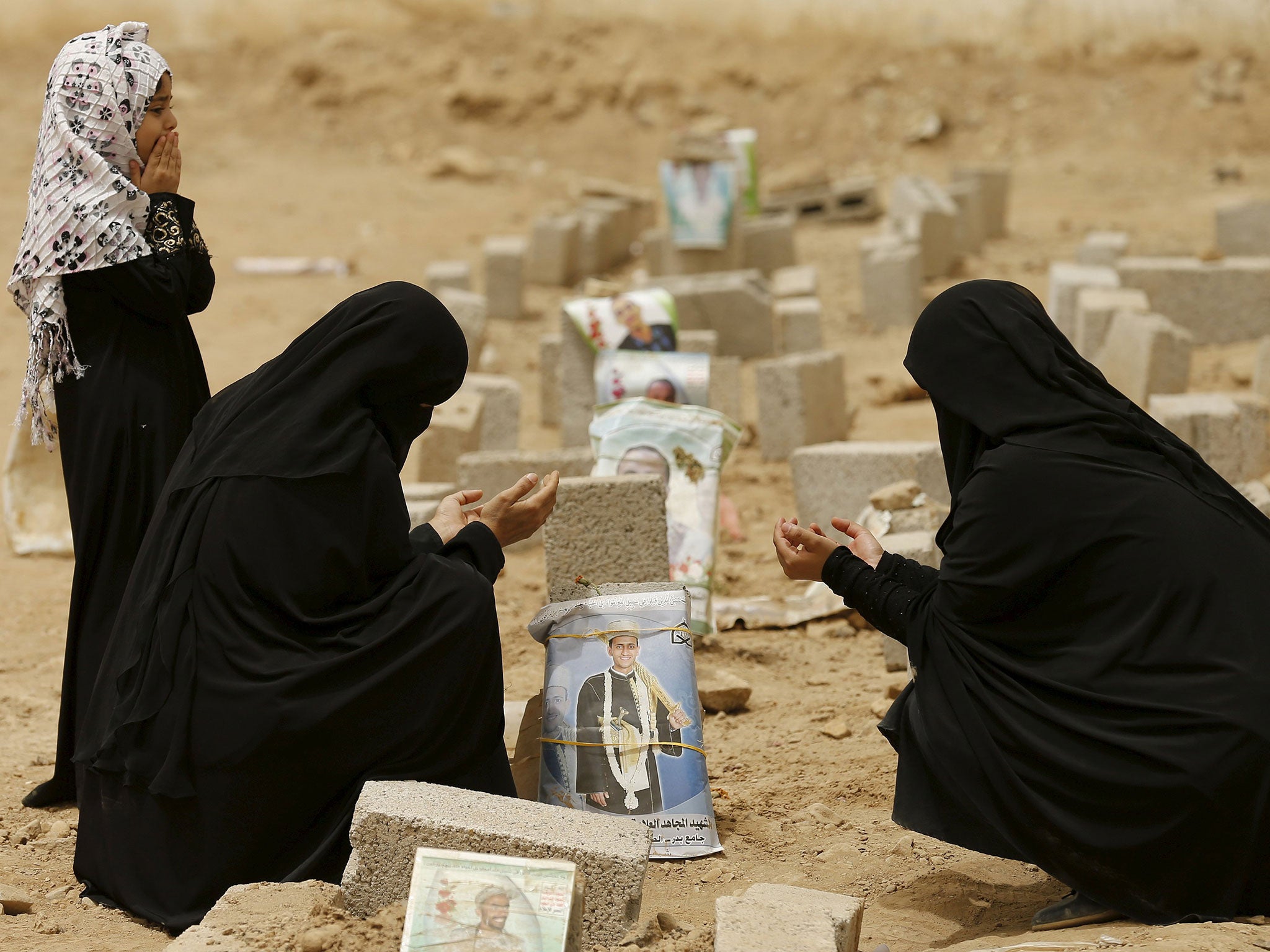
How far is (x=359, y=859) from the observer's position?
2.91 meters

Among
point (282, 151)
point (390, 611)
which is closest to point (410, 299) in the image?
point (390, 611)

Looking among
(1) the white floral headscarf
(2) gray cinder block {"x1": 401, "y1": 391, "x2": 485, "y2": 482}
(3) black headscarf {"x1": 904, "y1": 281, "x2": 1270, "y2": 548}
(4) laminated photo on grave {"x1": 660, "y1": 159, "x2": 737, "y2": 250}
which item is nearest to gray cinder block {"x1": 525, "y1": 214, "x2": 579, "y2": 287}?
(4) laminated photo on grave {"x1": 660, "y1": 159, "x2": 737, "y2": 250}

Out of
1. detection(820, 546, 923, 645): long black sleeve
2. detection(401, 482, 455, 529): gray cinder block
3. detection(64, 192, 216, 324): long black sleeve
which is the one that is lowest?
detection(401, 482, 455, 529): gray cinder block

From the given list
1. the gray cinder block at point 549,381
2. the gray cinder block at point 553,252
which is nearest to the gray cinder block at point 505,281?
the gray cinder block at point 553,252

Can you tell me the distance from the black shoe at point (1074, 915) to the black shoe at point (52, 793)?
2676mm

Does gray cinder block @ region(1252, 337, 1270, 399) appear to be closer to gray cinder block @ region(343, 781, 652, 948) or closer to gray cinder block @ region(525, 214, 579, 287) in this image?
gray cinder block @ region(525, 214, 579, 287)

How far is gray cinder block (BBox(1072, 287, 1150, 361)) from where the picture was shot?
29.3 ft

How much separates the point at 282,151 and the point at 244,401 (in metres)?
18.4

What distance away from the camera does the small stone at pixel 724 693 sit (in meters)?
4.78

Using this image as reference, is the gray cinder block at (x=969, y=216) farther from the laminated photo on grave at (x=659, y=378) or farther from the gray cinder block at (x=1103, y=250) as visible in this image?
the laminated photo on grave at (x=659, y=378)

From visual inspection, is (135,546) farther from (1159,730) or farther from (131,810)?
(1159,730)

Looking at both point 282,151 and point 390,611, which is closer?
point 390,611

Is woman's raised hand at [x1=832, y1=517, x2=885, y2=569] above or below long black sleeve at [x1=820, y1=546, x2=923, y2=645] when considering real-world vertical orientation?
above

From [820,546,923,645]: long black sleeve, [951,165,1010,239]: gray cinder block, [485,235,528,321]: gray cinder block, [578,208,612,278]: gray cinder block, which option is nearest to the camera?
[820,546,923,645]: long black sleeve
